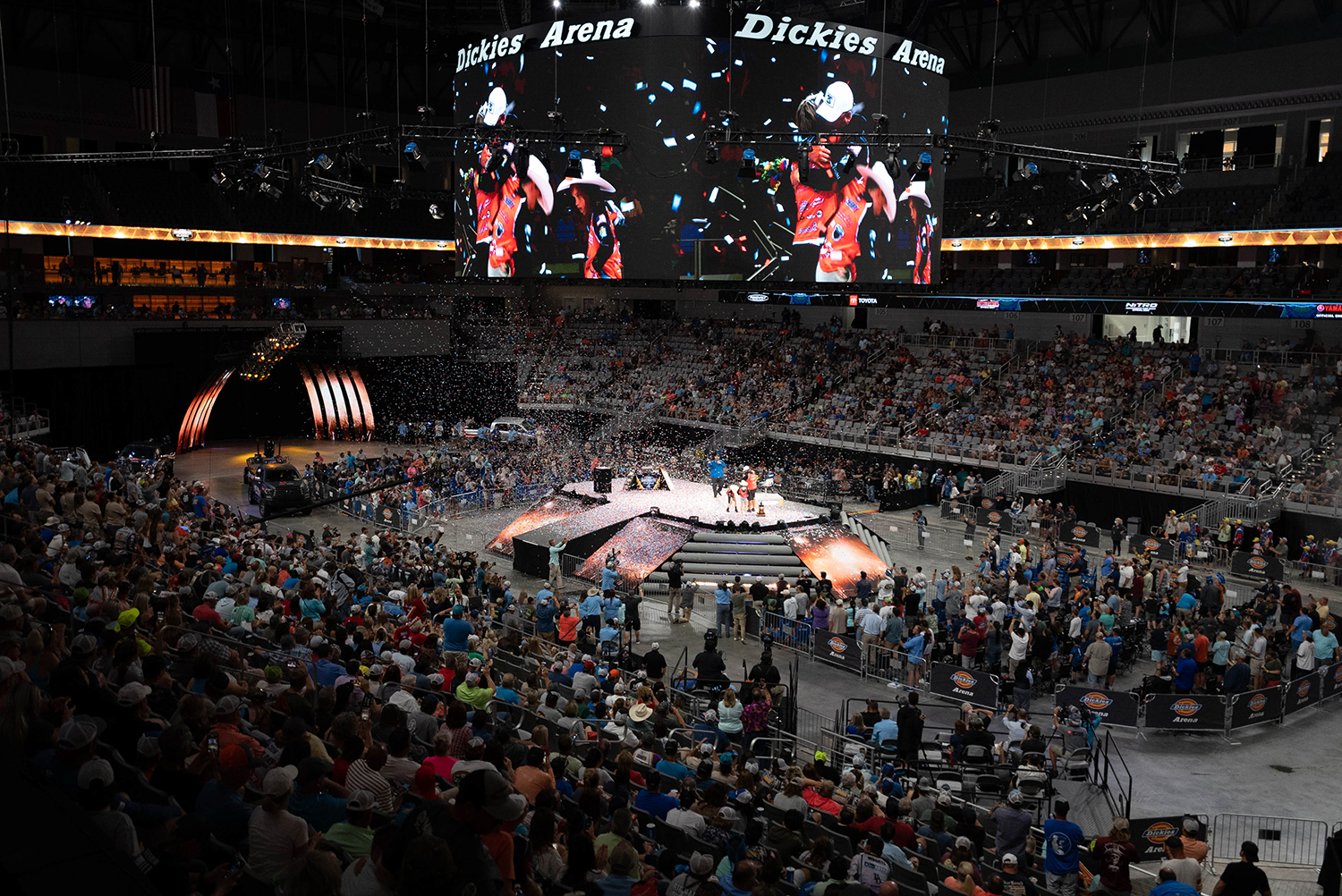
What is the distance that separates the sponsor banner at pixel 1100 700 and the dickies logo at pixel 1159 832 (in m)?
3.76

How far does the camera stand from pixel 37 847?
13.9 ft

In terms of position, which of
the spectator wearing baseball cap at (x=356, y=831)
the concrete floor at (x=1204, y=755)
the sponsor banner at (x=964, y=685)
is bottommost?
A: the concrete floor at (x=1204, y=755)

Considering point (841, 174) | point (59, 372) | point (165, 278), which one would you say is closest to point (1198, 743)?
point (841, 174)

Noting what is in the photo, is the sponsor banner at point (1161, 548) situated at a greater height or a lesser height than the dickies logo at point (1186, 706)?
greater

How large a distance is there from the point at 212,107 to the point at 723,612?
34247mm

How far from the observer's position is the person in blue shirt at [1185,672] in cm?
1430

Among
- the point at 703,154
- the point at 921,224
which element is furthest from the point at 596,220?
the point at 921,224

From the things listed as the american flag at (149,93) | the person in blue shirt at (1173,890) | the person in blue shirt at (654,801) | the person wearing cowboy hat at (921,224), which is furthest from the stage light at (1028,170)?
the american flag at (149,93)

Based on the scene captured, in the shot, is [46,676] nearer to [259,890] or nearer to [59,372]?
→ [259,890]

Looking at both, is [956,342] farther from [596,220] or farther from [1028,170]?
[596,220]

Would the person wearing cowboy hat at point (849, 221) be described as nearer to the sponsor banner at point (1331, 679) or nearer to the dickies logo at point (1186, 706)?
the sponsor banner at point (1331, 679)

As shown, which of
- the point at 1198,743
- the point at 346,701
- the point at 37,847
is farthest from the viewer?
the point at 1198,743

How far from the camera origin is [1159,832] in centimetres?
1012

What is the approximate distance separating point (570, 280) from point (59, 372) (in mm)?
17283
